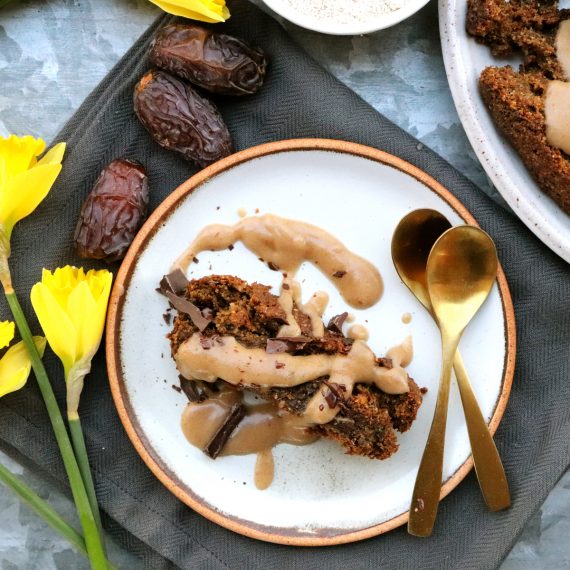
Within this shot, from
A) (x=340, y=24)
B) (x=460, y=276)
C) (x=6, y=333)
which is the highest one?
(x=340, y=24)

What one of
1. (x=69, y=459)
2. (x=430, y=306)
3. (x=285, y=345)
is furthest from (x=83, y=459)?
(x=430, y=306)

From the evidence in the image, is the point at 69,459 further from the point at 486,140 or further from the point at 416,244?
the point at 486,140

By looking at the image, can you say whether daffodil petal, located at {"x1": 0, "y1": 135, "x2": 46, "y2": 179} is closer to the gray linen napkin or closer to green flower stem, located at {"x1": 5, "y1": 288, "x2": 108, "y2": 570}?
the gray linen napkin

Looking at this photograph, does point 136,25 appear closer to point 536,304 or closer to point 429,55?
point 429,55

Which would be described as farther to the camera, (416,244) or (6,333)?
(416,244)

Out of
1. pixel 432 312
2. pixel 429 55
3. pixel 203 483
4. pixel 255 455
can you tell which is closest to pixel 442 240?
pixel 432 312

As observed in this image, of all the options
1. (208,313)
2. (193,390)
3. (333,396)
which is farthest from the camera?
(193,390)

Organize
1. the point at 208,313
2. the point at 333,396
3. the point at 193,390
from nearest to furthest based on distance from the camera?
the point at 333,396 < the point at 208,313 < the point at 193,390
